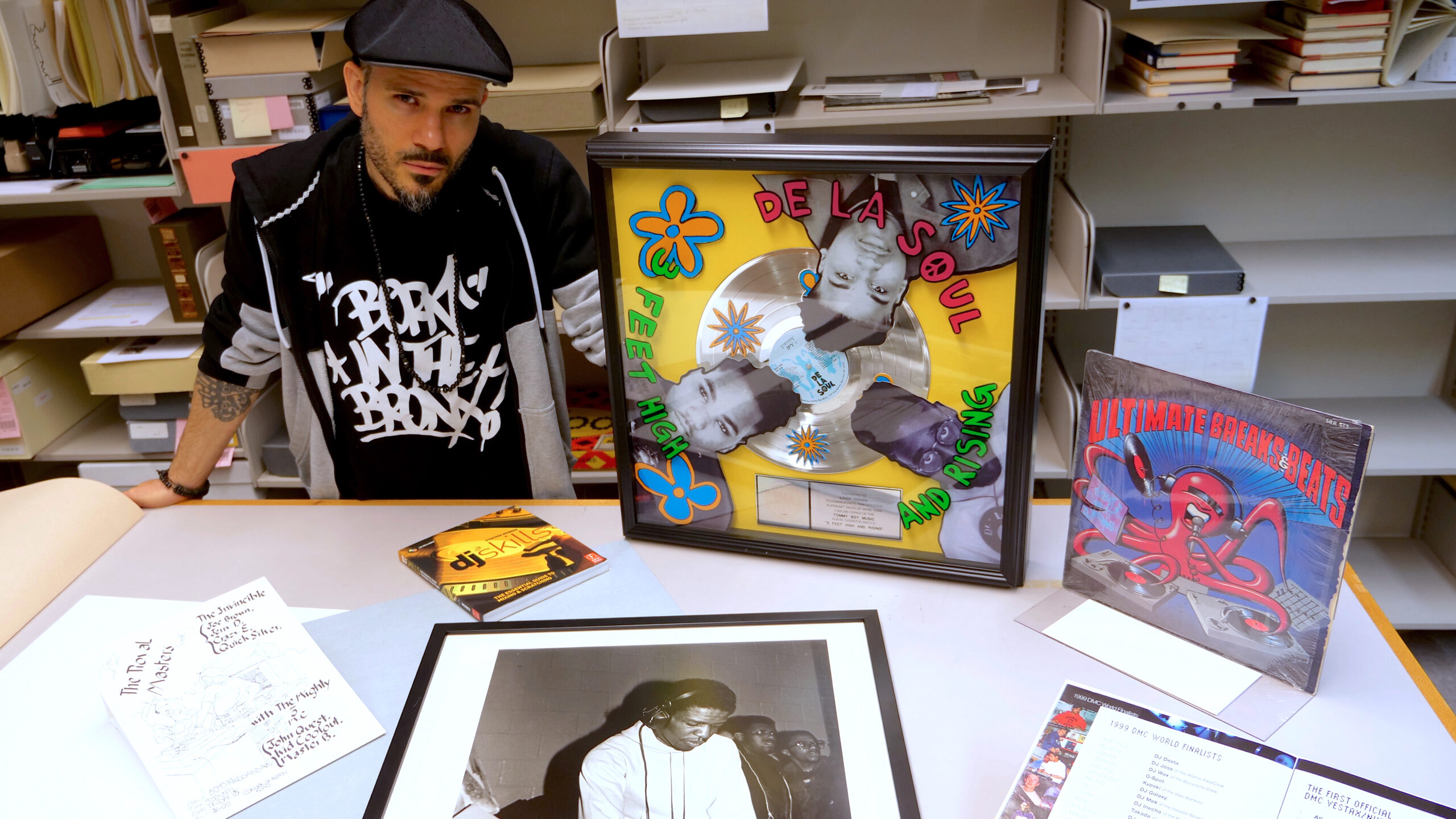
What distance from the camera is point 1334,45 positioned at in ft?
5.69

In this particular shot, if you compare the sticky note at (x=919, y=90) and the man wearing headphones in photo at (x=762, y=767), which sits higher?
the sticky note at (x=919, y=90)

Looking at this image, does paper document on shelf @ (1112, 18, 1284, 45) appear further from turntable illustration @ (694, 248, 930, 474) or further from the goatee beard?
the goatee beard

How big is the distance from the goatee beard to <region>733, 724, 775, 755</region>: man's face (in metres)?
0.84

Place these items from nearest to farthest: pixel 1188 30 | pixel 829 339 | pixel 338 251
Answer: pixel 829 339
pixel 338 251
pixel 1188 30

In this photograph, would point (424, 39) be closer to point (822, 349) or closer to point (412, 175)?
point (412, 175)

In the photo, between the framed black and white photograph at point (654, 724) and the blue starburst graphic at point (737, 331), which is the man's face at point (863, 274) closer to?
the blue starburst graphic at point (737, 331)

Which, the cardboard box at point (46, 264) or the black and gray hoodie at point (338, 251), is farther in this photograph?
the cardboard box at point (46, 264)

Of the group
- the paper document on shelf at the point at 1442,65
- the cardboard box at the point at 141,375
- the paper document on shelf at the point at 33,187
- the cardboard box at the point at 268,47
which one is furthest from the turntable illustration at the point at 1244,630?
the paper document on shelf at the point at 33,187

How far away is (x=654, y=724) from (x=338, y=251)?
877 mm

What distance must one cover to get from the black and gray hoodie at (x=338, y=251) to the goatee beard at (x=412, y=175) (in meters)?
0.05

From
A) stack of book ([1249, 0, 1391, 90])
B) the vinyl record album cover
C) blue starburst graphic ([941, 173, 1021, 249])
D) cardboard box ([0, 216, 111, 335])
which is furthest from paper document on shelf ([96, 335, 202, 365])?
stack of book ([1249, 0, 1391, 90])

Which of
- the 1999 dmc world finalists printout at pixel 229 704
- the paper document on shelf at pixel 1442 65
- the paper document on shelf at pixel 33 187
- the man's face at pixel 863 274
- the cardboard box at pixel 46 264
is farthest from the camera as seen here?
the cardboard box at pixel 46 264

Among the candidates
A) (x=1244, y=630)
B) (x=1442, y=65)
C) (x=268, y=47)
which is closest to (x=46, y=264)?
(x=268, y=47)

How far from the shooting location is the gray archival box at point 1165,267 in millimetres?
1890
